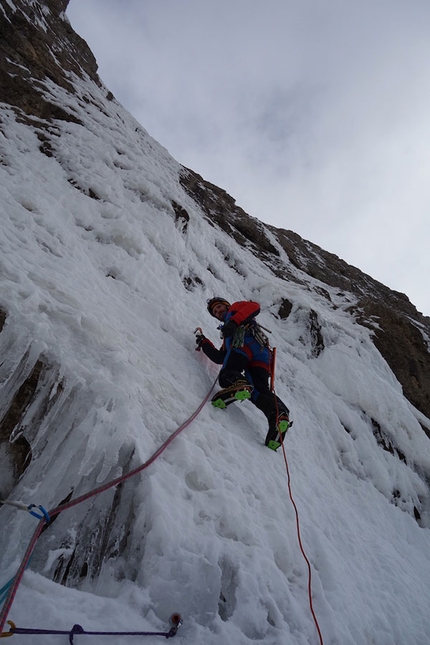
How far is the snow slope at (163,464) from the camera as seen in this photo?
6.97ft

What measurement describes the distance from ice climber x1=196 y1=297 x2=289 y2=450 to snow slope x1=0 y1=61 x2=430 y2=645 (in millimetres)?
220

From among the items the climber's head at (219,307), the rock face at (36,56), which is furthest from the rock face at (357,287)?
the rock face at (36,56)

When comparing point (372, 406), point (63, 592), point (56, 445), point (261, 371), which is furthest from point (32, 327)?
point (372, 406)

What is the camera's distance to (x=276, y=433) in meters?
4.39

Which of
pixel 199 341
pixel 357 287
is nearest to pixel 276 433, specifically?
pixel 199 341

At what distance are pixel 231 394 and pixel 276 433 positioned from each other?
2.38ft

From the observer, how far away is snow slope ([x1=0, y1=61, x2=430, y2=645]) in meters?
2.12

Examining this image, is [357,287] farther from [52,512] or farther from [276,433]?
[52,512]

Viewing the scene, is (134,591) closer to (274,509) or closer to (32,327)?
(274,509)

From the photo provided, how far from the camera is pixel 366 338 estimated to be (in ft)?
30.1

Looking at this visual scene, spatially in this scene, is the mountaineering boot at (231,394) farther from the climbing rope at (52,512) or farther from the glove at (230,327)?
the climbing rope at (52,512)

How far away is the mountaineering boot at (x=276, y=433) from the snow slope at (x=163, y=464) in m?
0.12

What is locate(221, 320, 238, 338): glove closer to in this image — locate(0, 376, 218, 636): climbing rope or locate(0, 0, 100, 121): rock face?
locate(0, 376, 218, 636): climbing rope

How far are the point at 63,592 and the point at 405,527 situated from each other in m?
5.39
